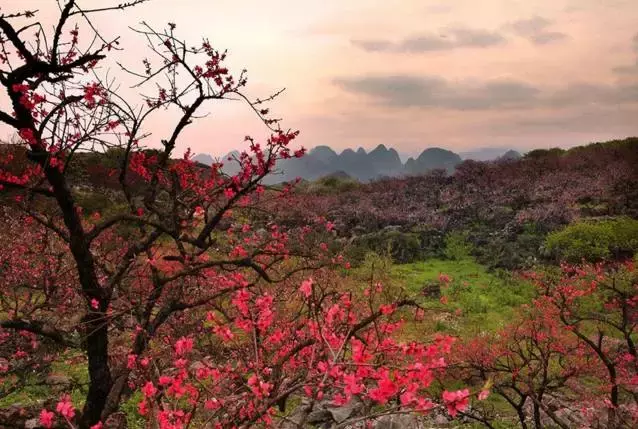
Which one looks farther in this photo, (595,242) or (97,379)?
(595,242)

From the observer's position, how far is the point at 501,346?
1155cm

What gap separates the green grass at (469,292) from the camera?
1569 centimetres

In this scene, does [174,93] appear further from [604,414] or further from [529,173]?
[529,173]

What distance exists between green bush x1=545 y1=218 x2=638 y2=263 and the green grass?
332 centimetres

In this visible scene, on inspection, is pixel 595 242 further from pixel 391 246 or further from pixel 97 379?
pixel 97 379

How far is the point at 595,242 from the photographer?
21500 mm

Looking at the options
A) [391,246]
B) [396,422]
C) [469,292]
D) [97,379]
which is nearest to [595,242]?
[469,292]

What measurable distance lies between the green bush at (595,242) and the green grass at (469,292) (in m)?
3.32

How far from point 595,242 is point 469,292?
7.42m

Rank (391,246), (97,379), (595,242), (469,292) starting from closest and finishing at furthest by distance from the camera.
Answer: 1. (97,379)
2. (469,292)
3. (595,242)
4. (391,246)

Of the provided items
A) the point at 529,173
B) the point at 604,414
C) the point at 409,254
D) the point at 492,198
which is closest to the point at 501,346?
the point at 604,414

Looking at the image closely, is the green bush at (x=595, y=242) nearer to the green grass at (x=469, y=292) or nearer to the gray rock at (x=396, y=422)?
the green grass at (x=469, y=292)

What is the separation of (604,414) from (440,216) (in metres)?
22.7

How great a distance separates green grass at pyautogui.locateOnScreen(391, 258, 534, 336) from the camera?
15688 mm
